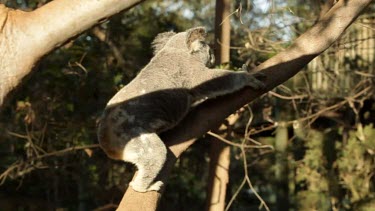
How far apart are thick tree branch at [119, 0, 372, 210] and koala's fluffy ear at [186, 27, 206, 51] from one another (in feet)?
2.06

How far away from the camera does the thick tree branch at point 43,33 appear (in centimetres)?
281

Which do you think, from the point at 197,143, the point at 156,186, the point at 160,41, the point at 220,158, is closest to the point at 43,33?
the point at 156,186

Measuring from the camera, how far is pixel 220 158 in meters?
6.29

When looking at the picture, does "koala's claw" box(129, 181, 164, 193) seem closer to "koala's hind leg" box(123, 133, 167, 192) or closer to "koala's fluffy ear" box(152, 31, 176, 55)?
"koala's hind leg" box(123, 133, 167, 192)

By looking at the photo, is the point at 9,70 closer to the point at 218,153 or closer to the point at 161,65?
the point at 161,65

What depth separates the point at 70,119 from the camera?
8703mm

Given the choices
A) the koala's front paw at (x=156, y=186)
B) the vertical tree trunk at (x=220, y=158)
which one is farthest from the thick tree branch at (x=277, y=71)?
the vertical tree trunk at (x=220, y=158)

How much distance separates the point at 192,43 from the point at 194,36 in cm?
6

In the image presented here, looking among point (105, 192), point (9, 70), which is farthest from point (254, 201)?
point (9, 70)

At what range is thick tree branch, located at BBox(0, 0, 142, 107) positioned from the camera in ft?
9.21

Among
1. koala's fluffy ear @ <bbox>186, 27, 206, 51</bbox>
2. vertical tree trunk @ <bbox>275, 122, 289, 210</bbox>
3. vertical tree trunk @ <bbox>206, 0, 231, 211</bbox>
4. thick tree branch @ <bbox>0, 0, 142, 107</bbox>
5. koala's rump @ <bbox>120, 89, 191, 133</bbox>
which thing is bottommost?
vertical tree trunk @ <bbox>275, 122, 289, 210</bbox>

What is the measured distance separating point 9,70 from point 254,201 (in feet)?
25.8

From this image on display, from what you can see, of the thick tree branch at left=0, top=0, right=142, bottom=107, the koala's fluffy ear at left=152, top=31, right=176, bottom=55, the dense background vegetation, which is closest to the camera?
the thick tree branch at left=0, top=0, right=142, bottom=107

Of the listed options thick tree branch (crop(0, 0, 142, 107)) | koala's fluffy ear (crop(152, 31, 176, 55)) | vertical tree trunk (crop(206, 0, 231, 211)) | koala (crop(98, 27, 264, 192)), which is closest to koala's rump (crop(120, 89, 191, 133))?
koala (crop(98, 27, 264, 192))
